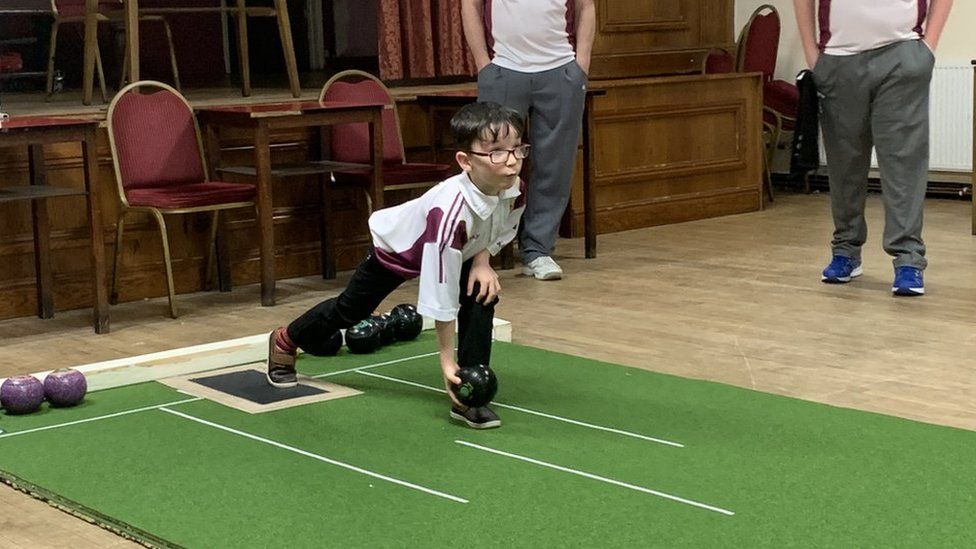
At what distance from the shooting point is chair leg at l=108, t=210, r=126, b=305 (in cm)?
546

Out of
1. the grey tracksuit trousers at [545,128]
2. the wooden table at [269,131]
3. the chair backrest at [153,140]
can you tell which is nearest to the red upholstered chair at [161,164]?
the chair backrest at [153,140]

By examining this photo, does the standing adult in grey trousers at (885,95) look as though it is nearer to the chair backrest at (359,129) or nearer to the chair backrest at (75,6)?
the chair backrest at (359,129)

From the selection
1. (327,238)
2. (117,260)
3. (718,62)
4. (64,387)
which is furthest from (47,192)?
(718,62)

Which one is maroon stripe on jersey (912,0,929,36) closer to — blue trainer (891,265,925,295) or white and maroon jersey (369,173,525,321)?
blue trainer (891,265,925,295)

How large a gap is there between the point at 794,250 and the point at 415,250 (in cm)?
323

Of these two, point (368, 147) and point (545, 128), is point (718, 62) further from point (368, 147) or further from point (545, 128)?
point (368, 147)

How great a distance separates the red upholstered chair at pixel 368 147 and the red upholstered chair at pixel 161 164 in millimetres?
630

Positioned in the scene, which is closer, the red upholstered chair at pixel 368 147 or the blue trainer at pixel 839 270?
the blue trainer at pixel 839 270

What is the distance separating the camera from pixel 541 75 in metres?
5.84

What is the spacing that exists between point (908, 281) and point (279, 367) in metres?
2.49

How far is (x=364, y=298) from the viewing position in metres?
3.75

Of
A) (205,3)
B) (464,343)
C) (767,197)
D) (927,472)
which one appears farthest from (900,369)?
(205,3)

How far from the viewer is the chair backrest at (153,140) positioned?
17.8 ft

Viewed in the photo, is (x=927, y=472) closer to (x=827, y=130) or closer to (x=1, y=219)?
(x=827, y=130)
